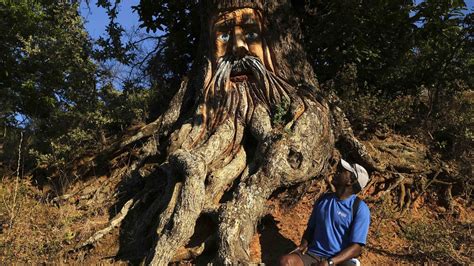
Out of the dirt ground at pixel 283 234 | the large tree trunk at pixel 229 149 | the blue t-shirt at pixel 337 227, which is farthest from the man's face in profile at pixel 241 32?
the blue t-shirt at pixel 337 227

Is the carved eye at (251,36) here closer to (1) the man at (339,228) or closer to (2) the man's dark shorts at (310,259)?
(1) the man at (339,228)

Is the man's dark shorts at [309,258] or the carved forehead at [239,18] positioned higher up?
the carved forehead at [239,18]

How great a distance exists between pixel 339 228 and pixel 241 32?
3977 mm

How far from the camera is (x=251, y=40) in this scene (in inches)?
316

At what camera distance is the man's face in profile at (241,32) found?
7.98 m

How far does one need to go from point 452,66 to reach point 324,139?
147 inches

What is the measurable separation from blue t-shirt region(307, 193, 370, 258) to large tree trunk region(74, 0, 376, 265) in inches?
34.8

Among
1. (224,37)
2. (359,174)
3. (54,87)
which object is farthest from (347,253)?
(54,87)

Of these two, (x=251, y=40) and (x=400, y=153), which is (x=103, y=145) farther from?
(x=400, y=153)

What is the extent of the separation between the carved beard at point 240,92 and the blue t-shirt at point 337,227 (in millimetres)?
2676

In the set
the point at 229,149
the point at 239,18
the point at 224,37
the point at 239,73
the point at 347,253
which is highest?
the point at 239,18

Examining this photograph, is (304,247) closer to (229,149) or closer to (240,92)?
(229,149)

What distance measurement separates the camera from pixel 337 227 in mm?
4922

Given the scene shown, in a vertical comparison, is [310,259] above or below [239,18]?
below
